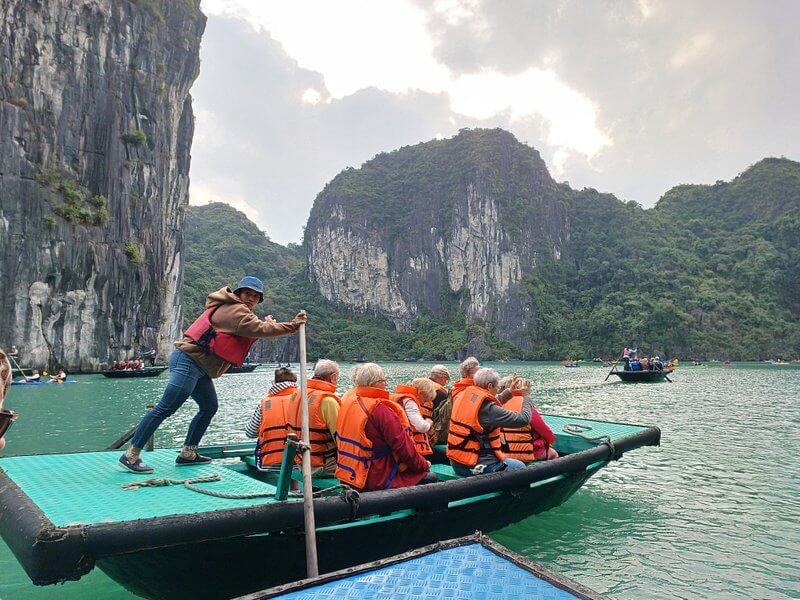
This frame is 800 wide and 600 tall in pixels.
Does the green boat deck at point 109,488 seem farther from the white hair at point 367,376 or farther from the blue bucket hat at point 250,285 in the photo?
the blue bucket hat at point 250,285

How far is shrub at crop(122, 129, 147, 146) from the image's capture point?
41156mm

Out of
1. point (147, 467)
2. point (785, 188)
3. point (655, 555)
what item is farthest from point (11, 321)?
point (785, 188)

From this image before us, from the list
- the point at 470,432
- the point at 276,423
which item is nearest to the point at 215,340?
the point at 276,423

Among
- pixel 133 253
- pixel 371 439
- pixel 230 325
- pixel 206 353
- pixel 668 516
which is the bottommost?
pixel 668 516

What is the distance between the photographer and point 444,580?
221cm

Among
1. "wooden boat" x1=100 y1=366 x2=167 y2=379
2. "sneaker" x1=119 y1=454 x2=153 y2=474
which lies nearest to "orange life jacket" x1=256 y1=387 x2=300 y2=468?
"sneaker" x1=119 y1=454 x2=153 y2=474

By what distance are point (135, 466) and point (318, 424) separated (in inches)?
61.3

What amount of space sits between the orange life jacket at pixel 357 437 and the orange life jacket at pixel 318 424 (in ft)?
1.25

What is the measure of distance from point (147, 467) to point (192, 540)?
1.57m

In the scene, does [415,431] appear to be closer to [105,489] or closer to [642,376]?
[105,489]

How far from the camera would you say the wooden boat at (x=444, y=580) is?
206 cm

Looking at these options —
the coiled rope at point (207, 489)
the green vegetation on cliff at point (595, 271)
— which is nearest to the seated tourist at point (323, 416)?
the coiled rope at point (207, 489)

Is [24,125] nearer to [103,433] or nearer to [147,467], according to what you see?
[103,433]

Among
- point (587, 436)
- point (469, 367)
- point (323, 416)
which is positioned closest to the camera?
point (323, 416)
